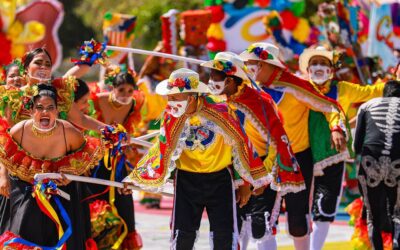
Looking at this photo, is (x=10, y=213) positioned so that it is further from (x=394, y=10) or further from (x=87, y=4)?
(x=87, y=4)

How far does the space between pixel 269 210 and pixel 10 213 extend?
2.25 meters

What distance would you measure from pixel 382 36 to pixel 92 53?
9.41 metres

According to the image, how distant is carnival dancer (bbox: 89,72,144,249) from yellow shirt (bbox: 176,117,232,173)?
193 centimetres

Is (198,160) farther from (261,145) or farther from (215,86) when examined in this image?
(261,145)

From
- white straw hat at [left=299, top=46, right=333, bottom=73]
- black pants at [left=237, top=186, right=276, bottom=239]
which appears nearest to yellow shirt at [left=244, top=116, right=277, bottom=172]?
black pants at [left=237, top=186, right=276, bottom=239]

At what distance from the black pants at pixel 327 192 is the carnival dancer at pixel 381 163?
35 centimetres

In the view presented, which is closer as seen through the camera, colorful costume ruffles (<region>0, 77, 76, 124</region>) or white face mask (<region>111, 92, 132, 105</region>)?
colorful costume ruffles (<region>0, 77, 76, 124</region>)

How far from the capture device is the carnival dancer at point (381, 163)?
30.6 feet

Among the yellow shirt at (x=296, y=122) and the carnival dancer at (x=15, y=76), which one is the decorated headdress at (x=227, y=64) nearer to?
the yellow shirt at (x=296, y=122)

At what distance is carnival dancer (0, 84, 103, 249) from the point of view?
7797 mm

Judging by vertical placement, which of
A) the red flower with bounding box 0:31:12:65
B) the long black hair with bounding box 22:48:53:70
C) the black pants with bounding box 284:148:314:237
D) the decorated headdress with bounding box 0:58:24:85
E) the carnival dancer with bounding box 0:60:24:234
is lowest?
the black pants with bounding box 284:148:314:237

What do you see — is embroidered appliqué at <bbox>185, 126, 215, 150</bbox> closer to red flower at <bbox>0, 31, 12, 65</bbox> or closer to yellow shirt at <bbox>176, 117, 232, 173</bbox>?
yellow shirt at <bbox>176, 117, 232, 173</bbox>

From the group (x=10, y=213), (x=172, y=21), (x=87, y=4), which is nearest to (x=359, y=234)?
A: (x=10, y=213)

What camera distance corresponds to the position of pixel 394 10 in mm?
17609
